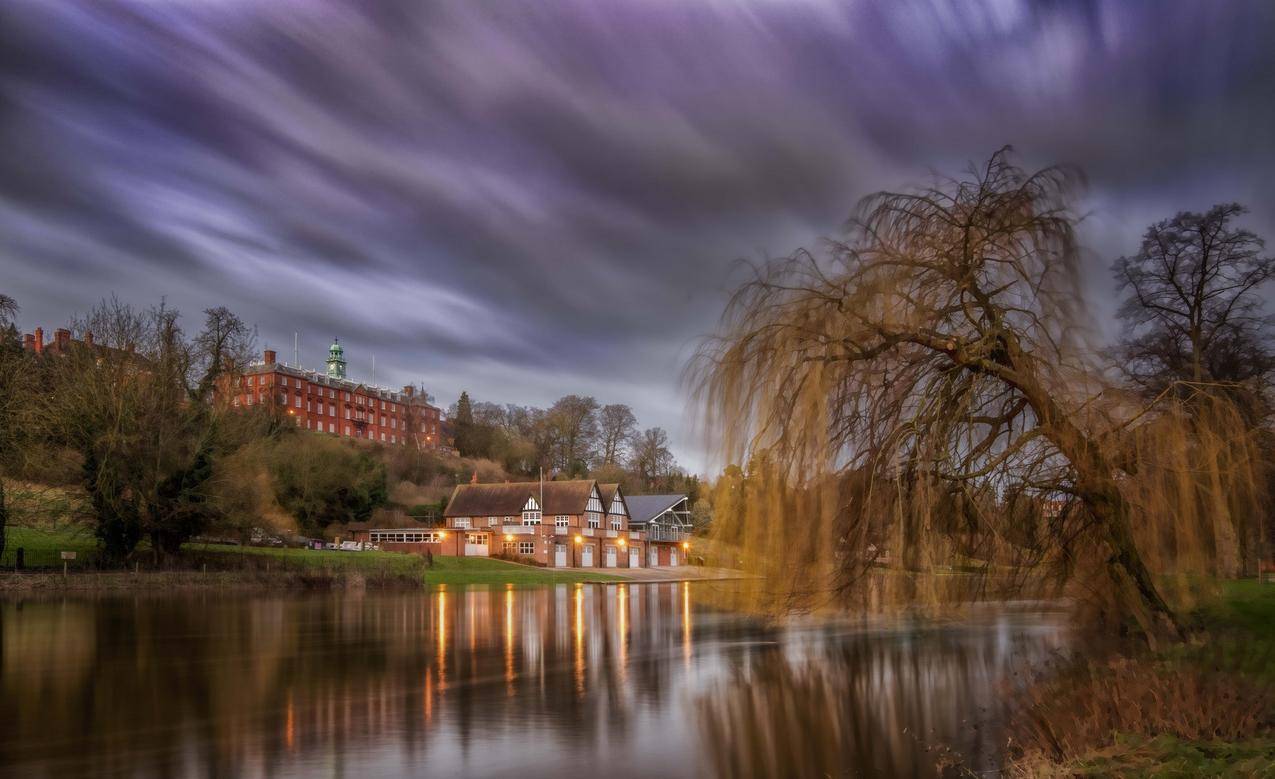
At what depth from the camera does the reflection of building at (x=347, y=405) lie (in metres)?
116

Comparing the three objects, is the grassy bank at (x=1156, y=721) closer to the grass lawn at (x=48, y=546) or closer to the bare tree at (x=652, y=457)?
the grass lawn at (x=48, y=546)

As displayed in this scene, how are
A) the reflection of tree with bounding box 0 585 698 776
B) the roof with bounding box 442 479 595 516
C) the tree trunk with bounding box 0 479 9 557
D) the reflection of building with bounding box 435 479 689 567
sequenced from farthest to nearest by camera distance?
the roof with bounding box 442 479 595 516 < the reflection of building with bounding box 435 479 689 567 < the tree trunk with bounding box 0 479 9 557 < the reflection of tree with bounding box 0 585 698 776

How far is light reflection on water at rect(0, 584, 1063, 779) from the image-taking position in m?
11.3

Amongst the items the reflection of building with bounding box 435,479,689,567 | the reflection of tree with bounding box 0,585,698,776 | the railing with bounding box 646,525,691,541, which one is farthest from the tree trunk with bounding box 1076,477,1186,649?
the railing with bounding box 646,525,691,541

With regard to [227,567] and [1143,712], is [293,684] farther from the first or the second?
[227,567]

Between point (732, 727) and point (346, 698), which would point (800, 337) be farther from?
point (346, 698)

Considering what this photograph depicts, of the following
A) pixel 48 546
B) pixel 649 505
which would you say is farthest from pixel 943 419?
pixel 649 505

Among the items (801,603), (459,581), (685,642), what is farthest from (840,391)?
(459,581)

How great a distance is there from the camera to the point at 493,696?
1578 cm

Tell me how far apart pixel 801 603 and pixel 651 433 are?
88639mm

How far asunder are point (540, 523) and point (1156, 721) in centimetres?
6893

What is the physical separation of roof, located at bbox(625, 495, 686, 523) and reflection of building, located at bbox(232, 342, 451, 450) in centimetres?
3174

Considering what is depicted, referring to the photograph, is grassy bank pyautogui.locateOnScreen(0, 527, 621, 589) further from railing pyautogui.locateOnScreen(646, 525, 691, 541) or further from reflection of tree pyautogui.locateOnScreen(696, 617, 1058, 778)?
reflection of tree pyautogui.locateOnScreen(696, 617, 1058, 778)

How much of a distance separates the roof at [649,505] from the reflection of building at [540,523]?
5.37 meters
